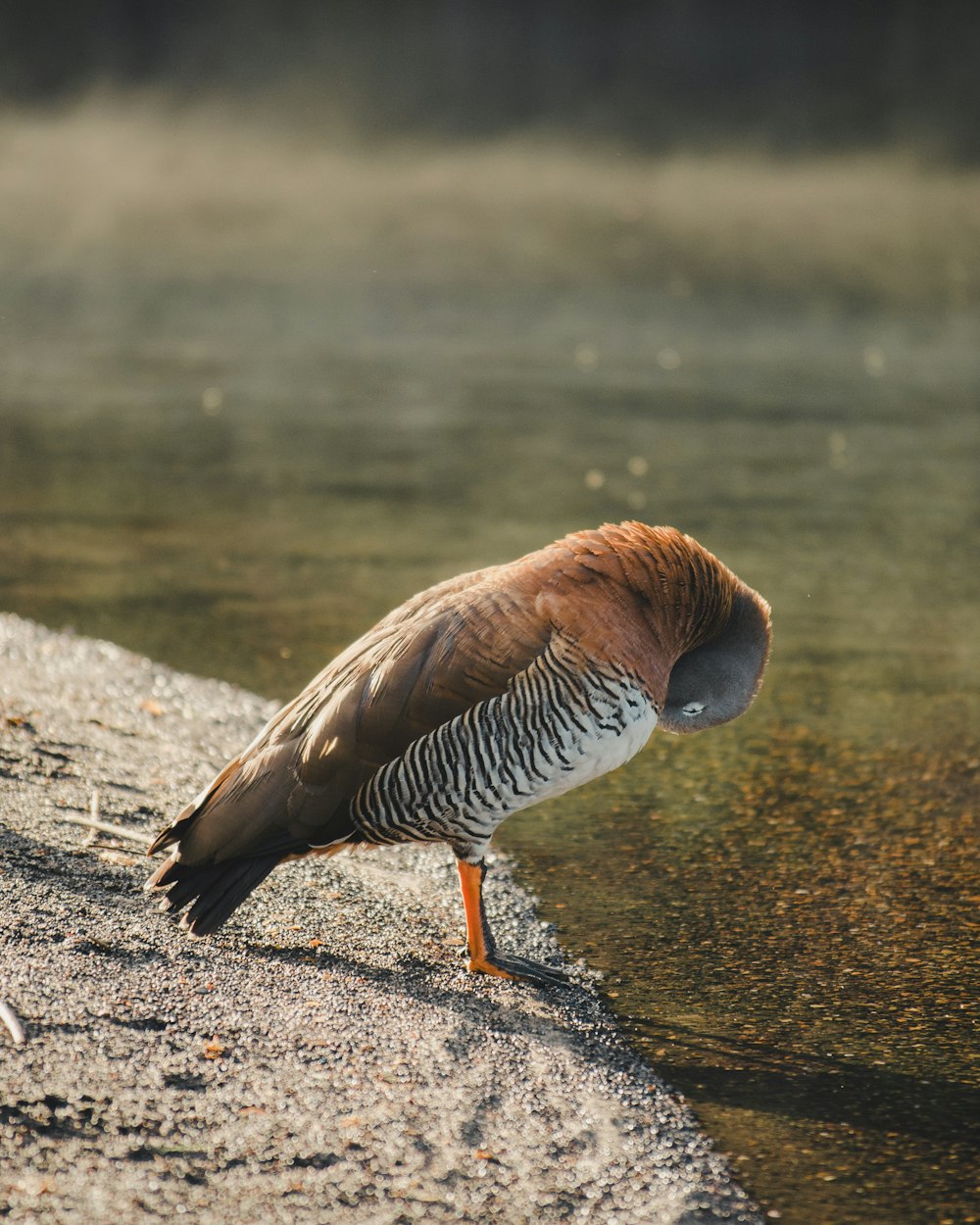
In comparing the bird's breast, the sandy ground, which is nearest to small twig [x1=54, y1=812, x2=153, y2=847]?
the sandy ground

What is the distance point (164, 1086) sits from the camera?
3.48m

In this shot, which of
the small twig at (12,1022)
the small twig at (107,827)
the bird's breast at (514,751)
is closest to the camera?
the small twig at (12,1022)

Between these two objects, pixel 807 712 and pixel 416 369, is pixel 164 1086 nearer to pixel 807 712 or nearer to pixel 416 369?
pixel 807 712

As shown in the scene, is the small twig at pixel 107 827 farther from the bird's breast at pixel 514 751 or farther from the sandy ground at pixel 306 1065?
the bird's breast at pixel 514 751

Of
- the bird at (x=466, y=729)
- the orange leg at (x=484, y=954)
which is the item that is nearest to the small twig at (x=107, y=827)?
the bird at (x=466, y=729)

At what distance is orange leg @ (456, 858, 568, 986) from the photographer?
13.9 feet

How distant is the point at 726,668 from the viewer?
15.1 ft

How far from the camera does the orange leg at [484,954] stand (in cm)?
424

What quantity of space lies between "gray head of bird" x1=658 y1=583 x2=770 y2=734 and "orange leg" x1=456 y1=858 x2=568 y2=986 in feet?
2.57

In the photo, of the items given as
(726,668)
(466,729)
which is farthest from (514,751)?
(726,668)

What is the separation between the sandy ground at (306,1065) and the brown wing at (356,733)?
0.35m

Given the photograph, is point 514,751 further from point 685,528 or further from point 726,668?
point 685,528

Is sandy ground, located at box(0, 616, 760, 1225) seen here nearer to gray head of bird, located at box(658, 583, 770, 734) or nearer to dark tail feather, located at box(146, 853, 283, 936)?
dark tail feather, located at box(146, 853, 283, 936)

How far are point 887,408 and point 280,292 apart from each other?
1005 centimetres
